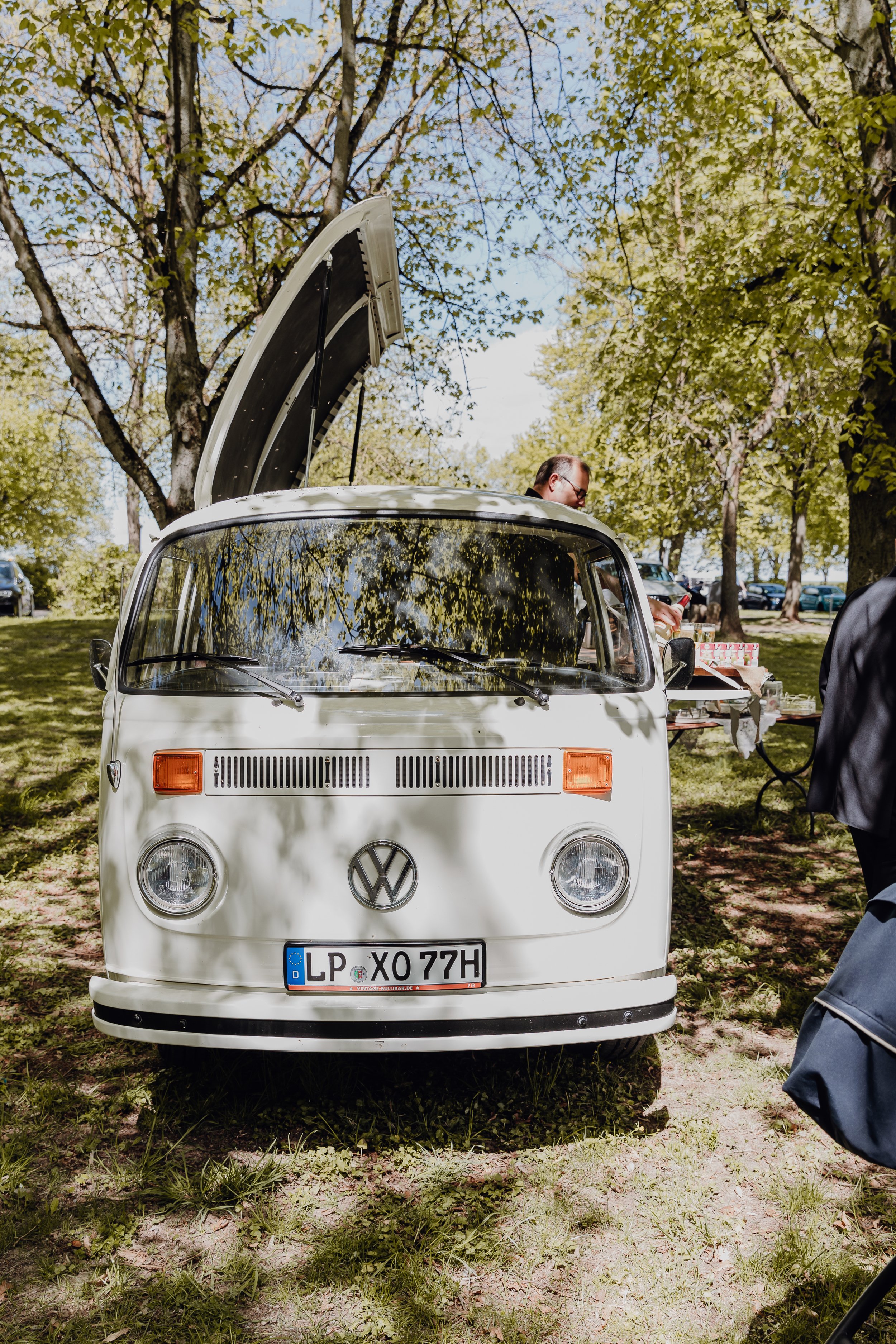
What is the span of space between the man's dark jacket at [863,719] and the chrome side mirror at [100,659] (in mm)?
2637

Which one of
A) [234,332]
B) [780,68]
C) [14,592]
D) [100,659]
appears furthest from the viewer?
[14,592]

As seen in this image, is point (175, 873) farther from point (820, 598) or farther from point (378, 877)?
point (820, 598)

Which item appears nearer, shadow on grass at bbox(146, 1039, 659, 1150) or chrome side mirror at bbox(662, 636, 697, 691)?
shadow on grass at bbox(146, 1039, 659, 1150)

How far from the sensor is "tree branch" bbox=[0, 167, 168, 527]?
7.78 m

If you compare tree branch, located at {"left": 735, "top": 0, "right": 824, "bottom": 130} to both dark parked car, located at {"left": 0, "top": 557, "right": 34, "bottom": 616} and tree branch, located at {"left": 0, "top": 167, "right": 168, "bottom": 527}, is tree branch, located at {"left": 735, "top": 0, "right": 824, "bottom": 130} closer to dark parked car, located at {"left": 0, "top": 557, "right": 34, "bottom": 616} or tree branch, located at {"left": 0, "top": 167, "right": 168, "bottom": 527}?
tree branch, located at {"left": 0, "top": 167, "right": 168, "bottom": 527}

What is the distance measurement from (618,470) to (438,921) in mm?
19522

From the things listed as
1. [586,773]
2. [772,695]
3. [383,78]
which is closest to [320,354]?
[586,773]

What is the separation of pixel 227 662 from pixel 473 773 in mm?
905

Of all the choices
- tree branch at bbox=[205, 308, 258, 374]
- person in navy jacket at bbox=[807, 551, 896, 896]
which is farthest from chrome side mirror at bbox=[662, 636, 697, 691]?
tree branch at bbox=[205, 308, 258, 374]

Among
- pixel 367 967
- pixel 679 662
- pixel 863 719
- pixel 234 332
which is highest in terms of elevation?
pixel 234 332

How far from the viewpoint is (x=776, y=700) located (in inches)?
266

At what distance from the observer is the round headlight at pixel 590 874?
10.00ft

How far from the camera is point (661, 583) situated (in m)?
30.8

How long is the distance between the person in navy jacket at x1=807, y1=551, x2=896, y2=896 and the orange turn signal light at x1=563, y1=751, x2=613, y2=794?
36.8 inches
